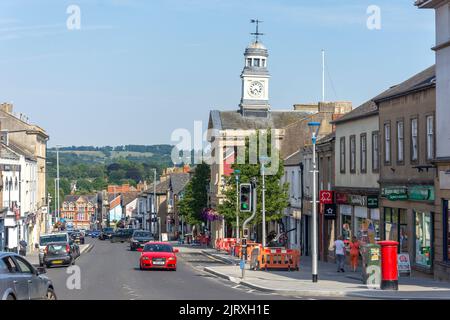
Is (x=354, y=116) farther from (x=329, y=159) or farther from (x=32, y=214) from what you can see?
(x=32, y=214)

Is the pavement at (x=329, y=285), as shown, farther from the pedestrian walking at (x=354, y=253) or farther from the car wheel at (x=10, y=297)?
the car wheel at (x=10, y=297)

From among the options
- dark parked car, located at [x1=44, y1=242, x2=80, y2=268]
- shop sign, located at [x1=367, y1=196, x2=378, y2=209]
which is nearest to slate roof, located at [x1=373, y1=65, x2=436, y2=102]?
shop sign, located at [x1=367, y1=196, x2=378, y2=209]

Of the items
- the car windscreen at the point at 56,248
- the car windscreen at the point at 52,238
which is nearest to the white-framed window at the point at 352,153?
the car windscreen at the point at 56,248

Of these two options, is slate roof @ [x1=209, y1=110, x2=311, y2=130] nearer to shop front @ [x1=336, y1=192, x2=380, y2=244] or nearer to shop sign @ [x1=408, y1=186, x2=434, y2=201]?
shop front @ [x1=336, y1=192, x2=380, y2=244]

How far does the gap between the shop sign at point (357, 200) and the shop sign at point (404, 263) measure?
867 cm

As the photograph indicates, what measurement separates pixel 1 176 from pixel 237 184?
58.3 feet

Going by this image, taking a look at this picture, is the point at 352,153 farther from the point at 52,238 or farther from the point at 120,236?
the point at 120,236

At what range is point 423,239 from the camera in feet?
118

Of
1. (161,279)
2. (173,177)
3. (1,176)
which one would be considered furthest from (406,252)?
(173,177)

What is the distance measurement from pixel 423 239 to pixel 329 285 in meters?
6.27

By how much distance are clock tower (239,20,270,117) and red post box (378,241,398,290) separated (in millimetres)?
58539

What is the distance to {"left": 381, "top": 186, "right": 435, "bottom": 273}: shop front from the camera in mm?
34906

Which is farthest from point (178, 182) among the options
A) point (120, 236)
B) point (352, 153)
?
point (352, 153)

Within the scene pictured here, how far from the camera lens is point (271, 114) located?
88438 millimetres
